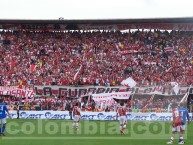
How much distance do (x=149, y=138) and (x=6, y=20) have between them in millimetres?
42793

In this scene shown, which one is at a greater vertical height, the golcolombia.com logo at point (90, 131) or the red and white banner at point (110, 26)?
the red and white banner at point (110, 26)

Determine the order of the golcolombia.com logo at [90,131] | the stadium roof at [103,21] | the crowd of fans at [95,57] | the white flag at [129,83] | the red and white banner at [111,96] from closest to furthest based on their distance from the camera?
the golcolombia.com logo at [90,131]
the red and white banner at [111,96]
the white flag at [129,83]
the crowd of fans at [95,57]
the stadium roof at [103,21]

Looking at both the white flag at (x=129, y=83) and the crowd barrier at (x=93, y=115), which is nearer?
the crowd barrier at (x=93, y=115)

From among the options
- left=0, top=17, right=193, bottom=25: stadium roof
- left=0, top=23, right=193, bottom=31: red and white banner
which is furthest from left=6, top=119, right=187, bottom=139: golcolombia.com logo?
left=0, top=23, right=193, bottom=31: red and white banner

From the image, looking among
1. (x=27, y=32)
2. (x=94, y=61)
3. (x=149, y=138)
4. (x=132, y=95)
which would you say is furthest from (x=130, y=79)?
(x=149, y=138)

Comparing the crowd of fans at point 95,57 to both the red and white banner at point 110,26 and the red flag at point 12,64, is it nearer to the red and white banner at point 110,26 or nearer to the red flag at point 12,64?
the red flag at point 12,64

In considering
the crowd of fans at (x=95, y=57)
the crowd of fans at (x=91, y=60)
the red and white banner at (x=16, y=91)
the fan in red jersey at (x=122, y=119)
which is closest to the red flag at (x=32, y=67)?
the crowd of fans at (x=95, y=57)

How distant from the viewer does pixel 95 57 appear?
60.7m

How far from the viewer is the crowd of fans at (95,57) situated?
55.8 m

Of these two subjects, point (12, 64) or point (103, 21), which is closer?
point (12, 64)

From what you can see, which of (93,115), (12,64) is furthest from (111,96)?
(12,64)

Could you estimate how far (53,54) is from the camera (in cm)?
6172

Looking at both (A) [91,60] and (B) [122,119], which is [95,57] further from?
(B) [122,119]

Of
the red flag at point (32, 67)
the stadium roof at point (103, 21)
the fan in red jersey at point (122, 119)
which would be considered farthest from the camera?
the stadium roof at point (103, 21)
